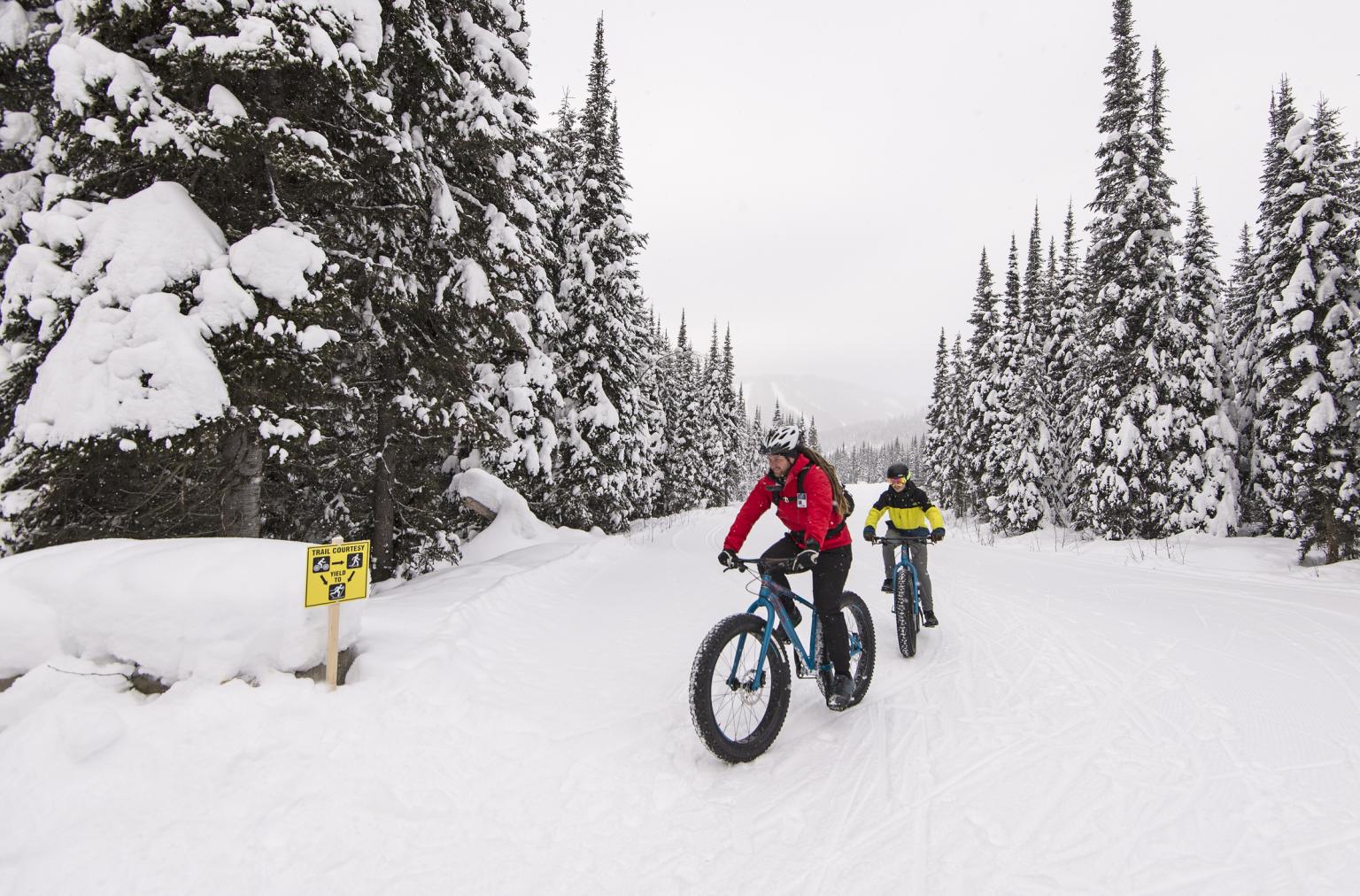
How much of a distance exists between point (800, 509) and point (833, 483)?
42cm

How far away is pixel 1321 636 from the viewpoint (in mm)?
7242

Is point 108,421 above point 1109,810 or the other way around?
above

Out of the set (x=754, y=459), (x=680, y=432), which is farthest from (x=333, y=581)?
(x=754, y=459)

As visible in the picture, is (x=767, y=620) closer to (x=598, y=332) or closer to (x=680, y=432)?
(x=598, y=332)

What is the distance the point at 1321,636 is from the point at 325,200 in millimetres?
14004

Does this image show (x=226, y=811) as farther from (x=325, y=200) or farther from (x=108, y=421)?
(x=325, y=200)

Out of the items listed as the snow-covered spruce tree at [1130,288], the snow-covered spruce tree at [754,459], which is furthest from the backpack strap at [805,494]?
the snow-covered spruce tree at [754,459]

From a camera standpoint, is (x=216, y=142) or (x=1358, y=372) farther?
(x=1358, y=372)

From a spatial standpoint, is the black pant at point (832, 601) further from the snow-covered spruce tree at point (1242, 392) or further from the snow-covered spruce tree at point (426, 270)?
the snow-covered spruce tree at point (1242, 392)

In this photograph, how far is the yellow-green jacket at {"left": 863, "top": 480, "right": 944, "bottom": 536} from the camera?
7.28m

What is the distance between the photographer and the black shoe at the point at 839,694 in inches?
189

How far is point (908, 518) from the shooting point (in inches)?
292

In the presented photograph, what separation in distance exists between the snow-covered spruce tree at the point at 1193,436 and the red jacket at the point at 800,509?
20290mm

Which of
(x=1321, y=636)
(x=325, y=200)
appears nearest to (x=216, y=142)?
(x=325, y=200)
